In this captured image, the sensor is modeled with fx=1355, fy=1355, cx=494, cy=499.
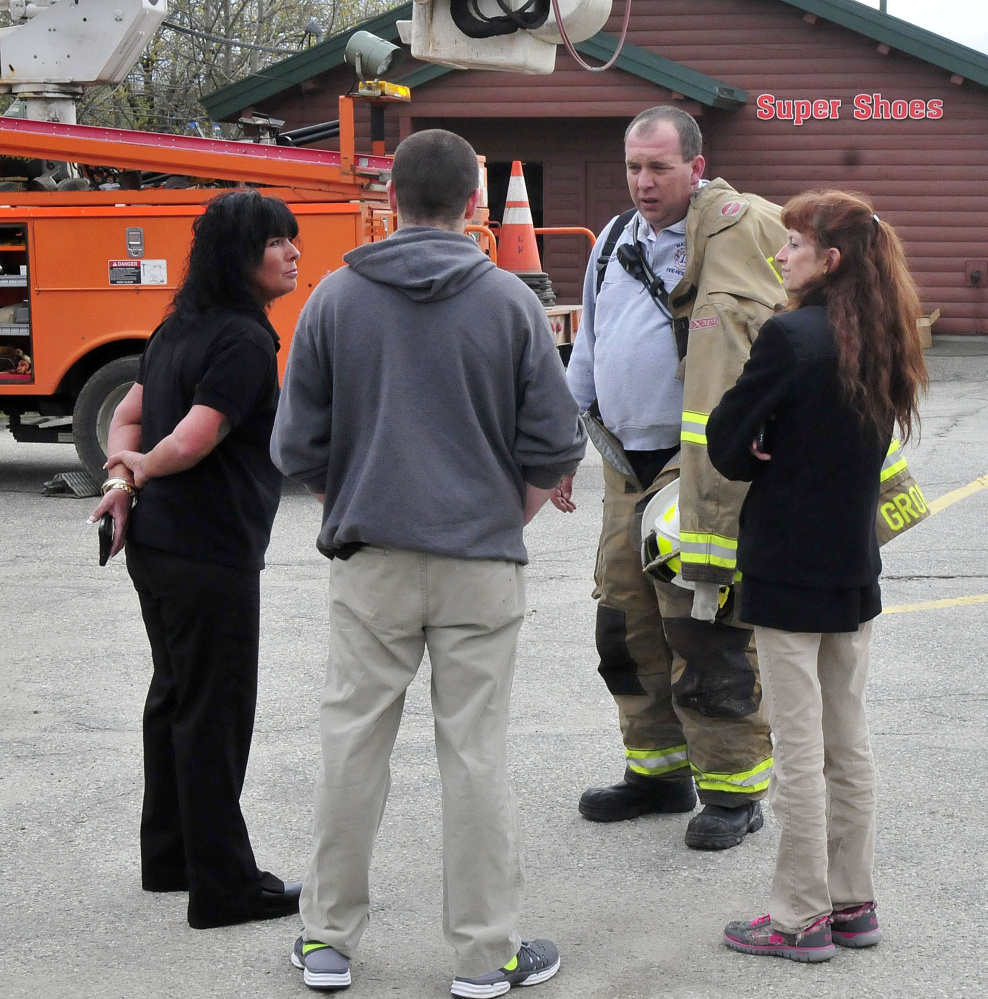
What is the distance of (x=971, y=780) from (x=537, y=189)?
54.1 feet

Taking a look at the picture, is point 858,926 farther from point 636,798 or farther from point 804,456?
point 804,456

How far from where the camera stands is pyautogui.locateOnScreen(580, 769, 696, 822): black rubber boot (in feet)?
13.0

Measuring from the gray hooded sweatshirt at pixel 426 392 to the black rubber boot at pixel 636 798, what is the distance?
1315mm

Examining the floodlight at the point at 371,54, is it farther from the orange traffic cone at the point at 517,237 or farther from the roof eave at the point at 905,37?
the roof eave at the point at 905,37

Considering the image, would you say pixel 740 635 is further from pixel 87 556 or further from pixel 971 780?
pixel 87 556

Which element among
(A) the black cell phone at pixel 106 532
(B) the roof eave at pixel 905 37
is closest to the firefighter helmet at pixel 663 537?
(A) the black cell phone at pixel 106 532

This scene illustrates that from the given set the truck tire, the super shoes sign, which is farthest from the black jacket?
the super shoes sign

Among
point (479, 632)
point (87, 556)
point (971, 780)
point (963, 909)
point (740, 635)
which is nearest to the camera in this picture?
point (479, 632)

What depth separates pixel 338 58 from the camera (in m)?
18.6

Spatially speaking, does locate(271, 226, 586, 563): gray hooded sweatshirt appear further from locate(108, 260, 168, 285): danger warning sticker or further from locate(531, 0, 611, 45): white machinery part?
locate(108, 260, 168, 285): danger warning sticker

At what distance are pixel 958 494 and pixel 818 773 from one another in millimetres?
6295

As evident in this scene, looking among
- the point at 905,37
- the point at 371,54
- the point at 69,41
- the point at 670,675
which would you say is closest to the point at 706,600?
the point at 670,675

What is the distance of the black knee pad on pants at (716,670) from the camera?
3752mm

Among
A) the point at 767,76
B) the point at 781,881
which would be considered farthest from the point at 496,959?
the point at 767,76
